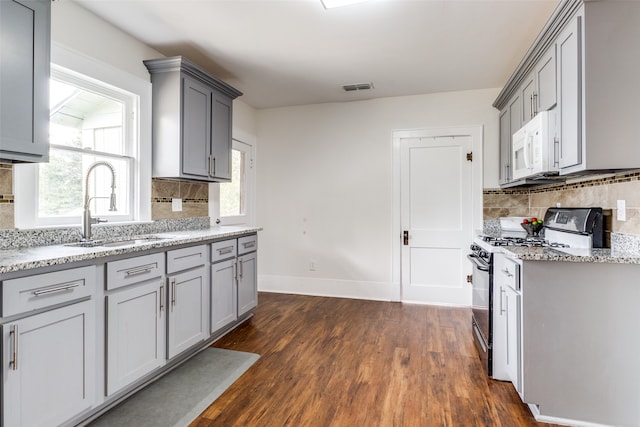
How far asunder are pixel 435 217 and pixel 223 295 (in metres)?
2.55

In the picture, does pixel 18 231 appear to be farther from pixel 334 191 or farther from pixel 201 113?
pixel 334 191

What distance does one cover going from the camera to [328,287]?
15.0 ft

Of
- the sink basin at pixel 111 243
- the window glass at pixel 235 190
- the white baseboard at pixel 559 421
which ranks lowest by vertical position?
the white baseboard at pixel 559 421

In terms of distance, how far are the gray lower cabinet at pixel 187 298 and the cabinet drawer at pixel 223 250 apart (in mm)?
114

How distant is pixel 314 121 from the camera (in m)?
4.60

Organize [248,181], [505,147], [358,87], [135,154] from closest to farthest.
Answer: [135,154], [505,147], [358,87], [248,181]

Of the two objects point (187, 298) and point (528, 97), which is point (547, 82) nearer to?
point (528, 97)

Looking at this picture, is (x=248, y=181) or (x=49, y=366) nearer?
(x=49, y=366)

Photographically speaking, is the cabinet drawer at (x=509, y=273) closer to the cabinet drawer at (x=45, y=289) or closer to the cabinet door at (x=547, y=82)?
the cabinet door at (x=547, y=82)

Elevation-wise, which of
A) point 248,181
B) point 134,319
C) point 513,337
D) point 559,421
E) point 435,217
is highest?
point 248,181

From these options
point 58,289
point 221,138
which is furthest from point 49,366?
point 221,138

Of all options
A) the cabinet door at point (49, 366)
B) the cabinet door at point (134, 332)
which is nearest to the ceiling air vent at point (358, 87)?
the cabinet door at point (134, 332)

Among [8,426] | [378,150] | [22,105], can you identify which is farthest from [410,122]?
[8,426]

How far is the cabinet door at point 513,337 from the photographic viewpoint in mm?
2031
